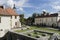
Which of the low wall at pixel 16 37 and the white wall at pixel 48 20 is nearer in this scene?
the low wall at pixel 16 37

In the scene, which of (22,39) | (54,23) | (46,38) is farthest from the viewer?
(54,23)

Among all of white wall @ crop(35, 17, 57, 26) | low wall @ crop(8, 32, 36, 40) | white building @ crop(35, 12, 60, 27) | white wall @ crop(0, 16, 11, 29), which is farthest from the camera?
white wall @ crop(35, 17, 57, 26)

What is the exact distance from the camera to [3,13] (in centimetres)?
3609

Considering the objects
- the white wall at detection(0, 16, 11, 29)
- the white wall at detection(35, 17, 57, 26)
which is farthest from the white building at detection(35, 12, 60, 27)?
the white wall at detection(0, 16, 11, 29)

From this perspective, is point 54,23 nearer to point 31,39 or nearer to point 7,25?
point 7,25

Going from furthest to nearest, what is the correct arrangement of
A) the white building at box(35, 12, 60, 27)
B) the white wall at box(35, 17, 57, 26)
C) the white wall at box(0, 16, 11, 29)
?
the white wall at box(35, 17, 57, 26)
the white building at box(35, 12, 60, 27)
the white wall at box(0, 16, 11, 29)

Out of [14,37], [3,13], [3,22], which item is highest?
[3,13]

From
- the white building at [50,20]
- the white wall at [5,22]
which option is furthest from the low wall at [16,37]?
the white building at [50,20]

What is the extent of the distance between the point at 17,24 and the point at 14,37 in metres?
15.8

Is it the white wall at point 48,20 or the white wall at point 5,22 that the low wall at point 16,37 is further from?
the white wall at point 48,20

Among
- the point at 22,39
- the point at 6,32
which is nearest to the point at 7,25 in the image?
the point at 6,32

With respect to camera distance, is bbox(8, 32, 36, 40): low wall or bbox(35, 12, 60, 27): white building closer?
bbox(8, 32, 36, 40): low wall

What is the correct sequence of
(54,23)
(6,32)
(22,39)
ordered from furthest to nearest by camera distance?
(54,23) < (6,32) < (22,39)

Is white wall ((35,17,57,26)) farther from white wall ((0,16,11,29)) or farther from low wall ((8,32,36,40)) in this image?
low wall ((8,32,36,40))
